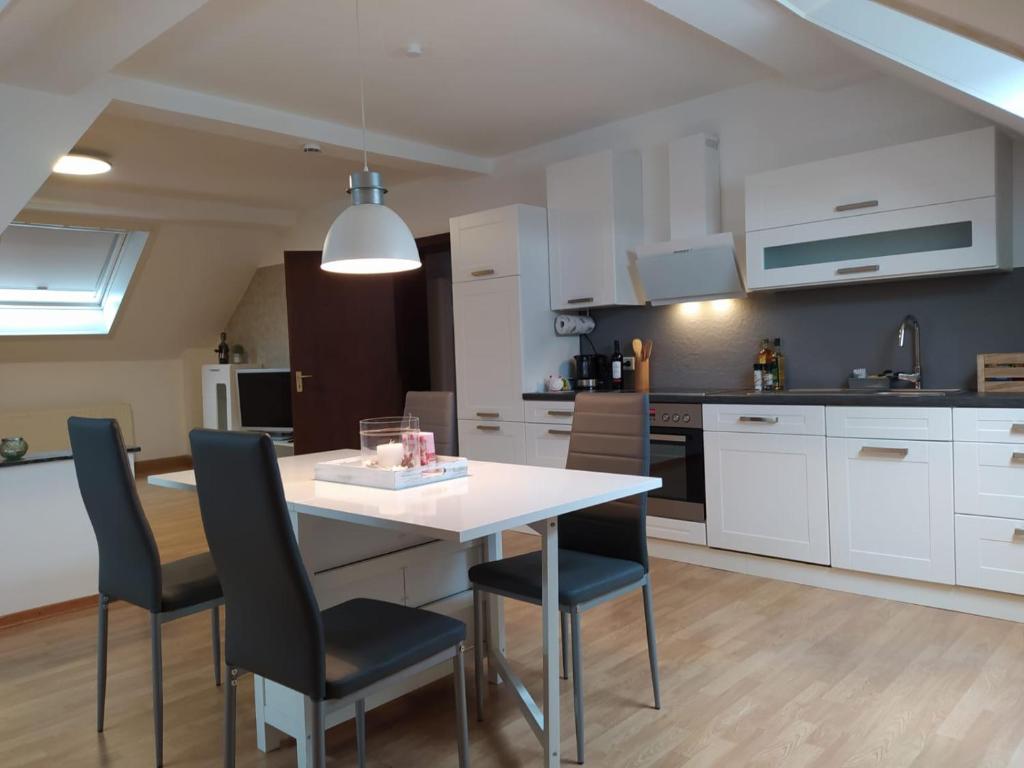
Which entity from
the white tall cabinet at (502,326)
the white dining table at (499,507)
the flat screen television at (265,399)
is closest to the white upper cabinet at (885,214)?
the white tall cabinet at (502,326)

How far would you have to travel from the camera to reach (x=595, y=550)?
263 centimetres

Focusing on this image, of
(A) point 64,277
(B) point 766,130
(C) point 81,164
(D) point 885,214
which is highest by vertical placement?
(C) point 81,164

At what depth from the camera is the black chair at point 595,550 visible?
2246 mm

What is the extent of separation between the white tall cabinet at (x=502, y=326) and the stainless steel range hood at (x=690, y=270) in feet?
2.14

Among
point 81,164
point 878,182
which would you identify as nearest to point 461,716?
point 878,182

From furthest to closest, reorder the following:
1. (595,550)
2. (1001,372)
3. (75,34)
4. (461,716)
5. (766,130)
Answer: (766,130)
(1001,372)
(75,34)
(595,550)
(461,716)

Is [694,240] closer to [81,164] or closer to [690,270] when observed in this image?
[690,270]

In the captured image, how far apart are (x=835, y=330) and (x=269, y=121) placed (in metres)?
3.15

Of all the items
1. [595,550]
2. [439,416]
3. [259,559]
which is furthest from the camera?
[439,416]

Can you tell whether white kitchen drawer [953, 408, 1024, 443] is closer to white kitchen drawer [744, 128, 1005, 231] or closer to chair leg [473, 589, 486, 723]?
white kitchen drawer [744, 128, 1005, 231]

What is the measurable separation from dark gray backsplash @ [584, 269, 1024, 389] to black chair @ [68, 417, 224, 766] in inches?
116

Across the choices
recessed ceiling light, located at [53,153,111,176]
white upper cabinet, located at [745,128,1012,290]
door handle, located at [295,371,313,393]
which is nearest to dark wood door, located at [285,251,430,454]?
door handle, located at [295,371,313,393]

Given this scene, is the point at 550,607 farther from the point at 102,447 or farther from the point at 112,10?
the point at 112,10

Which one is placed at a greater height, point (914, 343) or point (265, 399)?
point (914, 343)
